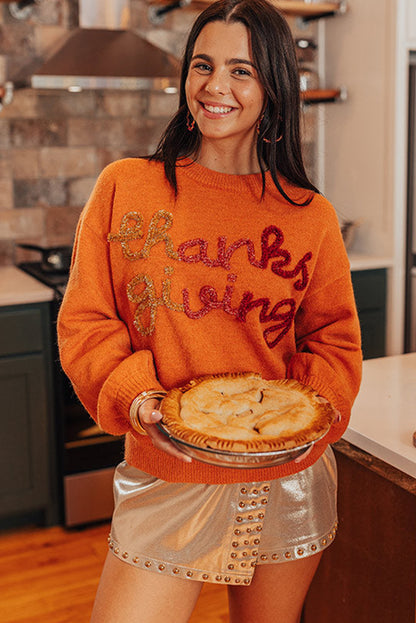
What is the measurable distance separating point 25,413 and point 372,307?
1.62m

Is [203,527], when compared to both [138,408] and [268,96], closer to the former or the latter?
[138,408]

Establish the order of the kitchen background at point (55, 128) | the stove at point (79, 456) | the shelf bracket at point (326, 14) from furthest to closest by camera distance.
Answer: the shelf bracket at point (326, 14), the kitchen background at point (55, 128), the stove at point (79, 456)

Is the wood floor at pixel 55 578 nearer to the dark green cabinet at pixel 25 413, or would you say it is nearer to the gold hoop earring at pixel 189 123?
the dark green cabinet at pixel 25 413

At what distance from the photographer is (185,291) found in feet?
4.23

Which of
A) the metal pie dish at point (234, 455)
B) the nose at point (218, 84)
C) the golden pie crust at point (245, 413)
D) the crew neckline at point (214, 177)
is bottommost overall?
the metal pie dish at point (234, 455)

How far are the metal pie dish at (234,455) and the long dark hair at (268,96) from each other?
0.44m

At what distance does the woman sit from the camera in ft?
4.16

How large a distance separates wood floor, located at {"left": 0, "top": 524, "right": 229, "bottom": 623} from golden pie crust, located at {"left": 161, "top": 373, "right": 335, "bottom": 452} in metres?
1.36

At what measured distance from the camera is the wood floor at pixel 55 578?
2412 mm

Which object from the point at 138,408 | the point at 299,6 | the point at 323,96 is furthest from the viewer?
the point at 323,96

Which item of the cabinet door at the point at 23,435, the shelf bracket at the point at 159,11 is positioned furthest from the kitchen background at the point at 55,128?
the cabinet door at the point at 23,435

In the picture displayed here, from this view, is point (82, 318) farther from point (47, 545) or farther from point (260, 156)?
point (47, 545)

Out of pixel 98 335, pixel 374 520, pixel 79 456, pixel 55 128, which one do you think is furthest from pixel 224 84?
pixel 55 128

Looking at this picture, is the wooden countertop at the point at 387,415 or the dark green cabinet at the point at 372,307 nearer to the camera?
the wooden countertop at the point at 387,415
